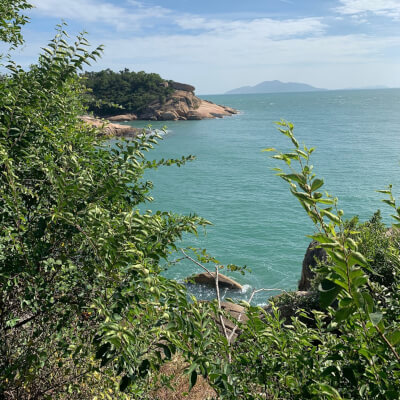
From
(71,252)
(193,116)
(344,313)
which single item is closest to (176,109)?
(193,116)

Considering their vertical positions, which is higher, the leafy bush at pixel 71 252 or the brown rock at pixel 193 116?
the brown rock at pixel 193 116

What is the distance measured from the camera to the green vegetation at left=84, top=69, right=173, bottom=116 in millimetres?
97625

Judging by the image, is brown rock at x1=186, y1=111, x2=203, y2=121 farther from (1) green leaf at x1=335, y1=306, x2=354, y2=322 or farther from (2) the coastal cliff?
(1) green leaf at x1=335, y1=306, x2=354, y2=322

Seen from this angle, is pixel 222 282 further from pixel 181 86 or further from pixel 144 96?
pixel 181 86

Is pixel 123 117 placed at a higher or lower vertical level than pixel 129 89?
lower

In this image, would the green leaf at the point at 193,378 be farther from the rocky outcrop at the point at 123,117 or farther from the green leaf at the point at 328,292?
the rocky outcrop at the point at 123,117

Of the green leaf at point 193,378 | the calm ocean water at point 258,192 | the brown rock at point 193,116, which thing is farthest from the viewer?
the brown rock at point 193,116

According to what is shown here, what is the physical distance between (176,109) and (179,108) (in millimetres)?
1010

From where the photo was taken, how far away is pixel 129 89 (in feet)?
337

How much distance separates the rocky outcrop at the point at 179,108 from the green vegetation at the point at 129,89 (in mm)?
1754

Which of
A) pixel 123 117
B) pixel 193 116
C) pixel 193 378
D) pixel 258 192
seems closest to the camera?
pixel 193 378

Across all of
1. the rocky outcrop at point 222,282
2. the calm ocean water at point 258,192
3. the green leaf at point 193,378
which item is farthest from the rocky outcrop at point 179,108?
the green leaf at point 193,378

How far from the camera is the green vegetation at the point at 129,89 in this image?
320 ft

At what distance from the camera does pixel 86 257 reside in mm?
3828
